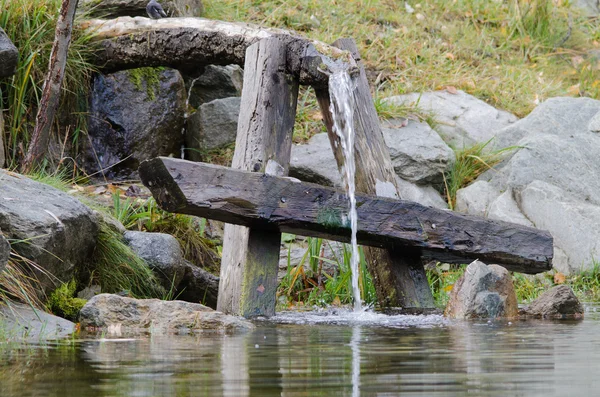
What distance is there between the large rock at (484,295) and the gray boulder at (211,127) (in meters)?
3.88

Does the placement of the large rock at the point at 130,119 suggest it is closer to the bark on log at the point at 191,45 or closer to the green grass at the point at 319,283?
the bark on log at the point at 191,45

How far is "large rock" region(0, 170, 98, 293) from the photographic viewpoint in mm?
4871

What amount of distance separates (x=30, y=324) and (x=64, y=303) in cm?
78

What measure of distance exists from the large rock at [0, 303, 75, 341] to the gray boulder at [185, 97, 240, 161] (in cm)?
416

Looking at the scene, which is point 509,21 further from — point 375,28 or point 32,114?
point 32,114

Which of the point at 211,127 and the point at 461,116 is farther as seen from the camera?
the point at 461,116

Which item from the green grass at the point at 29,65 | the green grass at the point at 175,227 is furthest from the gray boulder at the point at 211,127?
the green grass at the point at 175,227

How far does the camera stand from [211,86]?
9.38 metres

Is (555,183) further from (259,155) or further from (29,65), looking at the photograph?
(29,65)

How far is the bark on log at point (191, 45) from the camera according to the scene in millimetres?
5984

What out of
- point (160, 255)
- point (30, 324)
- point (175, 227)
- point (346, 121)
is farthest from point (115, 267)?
point (346, 121)

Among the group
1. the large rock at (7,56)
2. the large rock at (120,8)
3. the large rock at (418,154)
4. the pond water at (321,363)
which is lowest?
the pond water at (321,363)

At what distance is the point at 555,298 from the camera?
5.34 metres

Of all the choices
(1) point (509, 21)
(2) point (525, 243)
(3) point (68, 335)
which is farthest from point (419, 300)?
(1) point (509, 21)
